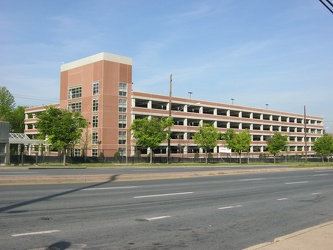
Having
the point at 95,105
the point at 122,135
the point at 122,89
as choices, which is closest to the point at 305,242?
the point at 122,135

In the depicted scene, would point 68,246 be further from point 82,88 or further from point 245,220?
point 82,88

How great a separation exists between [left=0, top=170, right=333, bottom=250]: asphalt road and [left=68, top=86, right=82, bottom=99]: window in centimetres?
6519

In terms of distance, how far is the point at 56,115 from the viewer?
47.1 meters

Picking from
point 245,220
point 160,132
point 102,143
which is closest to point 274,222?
point 245,220

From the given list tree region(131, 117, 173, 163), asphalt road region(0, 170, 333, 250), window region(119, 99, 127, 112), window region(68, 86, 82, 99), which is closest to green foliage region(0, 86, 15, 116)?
window region(68, 86, 82, 99)

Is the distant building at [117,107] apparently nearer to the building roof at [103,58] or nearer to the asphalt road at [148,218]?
the building roof at [103,58]

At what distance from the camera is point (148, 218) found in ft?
31.1

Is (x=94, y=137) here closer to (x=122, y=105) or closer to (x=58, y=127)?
(x=122, y=105)

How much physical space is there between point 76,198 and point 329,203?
9156 mm

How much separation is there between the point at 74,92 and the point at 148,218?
73.1 m

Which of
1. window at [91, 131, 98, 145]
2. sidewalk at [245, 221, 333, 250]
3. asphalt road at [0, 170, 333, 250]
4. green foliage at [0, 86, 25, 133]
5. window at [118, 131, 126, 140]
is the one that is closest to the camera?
sidewalk at [245, 221, 333, 250]

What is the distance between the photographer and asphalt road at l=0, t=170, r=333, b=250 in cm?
708

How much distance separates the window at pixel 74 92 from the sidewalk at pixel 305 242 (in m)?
73.2

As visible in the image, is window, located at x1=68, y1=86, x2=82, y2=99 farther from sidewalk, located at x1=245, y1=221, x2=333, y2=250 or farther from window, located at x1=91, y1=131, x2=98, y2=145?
sidewalk, located at x1=245, y1=221, x2=333, y2=250
